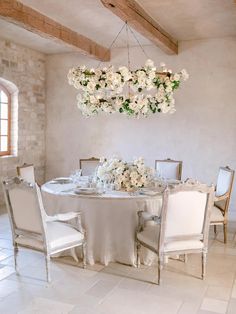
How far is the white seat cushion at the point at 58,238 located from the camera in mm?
3559

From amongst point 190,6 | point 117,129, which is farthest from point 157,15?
point 117,129

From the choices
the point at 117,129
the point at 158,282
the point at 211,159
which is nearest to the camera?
the point at 158,282

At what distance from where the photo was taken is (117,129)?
7.15m

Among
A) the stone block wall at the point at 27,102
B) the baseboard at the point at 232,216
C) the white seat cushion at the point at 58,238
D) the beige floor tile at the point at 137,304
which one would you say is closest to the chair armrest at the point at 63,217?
the white seat cushion at the point at 58,238

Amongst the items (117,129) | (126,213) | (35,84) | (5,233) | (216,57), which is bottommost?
(5,233)

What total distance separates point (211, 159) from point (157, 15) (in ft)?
8.82

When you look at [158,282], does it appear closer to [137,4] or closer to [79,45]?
[137,4]

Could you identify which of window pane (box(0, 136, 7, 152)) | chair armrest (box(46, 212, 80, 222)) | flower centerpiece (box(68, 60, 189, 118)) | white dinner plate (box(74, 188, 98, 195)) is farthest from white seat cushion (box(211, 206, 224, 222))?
window pane (box(0, 136, 7, 152))

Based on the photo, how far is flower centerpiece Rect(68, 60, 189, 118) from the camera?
4.04 m

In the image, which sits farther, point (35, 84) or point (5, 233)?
point (35, 84)

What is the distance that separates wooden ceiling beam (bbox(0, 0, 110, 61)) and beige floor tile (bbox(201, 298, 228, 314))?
3715 millimetres

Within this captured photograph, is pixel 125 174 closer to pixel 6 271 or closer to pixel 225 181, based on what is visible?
pixel 225 181

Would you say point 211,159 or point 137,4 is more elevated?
point 137,4

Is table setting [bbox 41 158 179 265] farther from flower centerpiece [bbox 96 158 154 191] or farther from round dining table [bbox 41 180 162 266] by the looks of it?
flower centerpiece [bbox 96 158 154 191]
